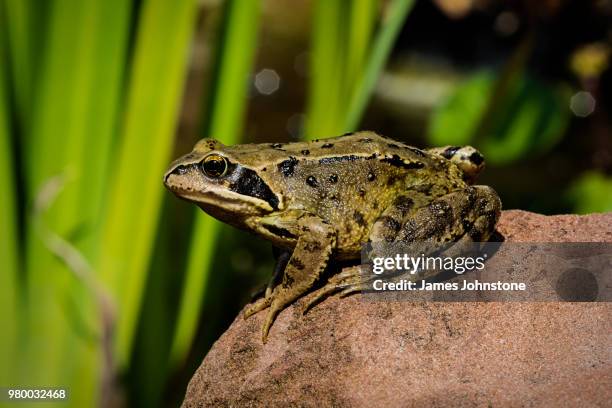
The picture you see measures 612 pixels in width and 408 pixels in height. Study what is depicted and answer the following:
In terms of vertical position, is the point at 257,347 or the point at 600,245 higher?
the point at 600,245

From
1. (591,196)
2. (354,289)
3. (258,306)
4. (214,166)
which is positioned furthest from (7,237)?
(591,196)

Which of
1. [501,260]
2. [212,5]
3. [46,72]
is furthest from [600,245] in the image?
[212,5]

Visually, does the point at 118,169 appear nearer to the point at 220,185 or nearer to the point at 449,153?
the point at 220,185

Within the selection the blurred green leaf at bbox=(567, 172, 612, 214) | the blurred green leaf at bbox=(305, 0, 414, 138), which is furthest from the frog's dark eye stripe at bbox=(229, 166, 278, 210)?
the blurred green leaf at bbox=(567, 172, 612, 214)

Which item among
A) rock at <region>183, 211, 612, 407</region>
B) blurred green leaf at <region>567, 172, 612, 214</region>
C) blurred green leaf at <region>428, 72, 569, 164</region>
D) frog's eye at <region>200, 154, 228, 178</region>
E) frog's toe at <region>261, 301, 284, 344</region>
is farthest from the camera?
blurred green leaf at <region>428, 72, 569, 164</region>

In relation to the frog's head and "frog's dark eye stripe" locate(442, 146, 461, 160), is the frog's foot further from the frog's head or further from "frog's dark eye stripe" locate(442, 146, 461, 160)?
"frog's dark eye stripe" locate(442, 146, 461, 160)

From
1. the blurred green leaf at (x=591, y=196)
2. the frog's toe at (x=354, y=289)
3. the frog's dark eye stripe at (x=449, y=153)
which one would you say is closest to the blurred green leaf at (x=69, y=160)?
the frog's toe at (x=354, y=289)

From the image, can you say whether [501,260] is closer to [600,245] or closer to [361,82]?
[600,245]

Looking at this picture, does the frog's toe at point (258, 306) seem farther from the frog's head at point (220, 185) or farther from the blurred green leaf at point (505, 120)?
the blurred green leaf at point (505, 120)
